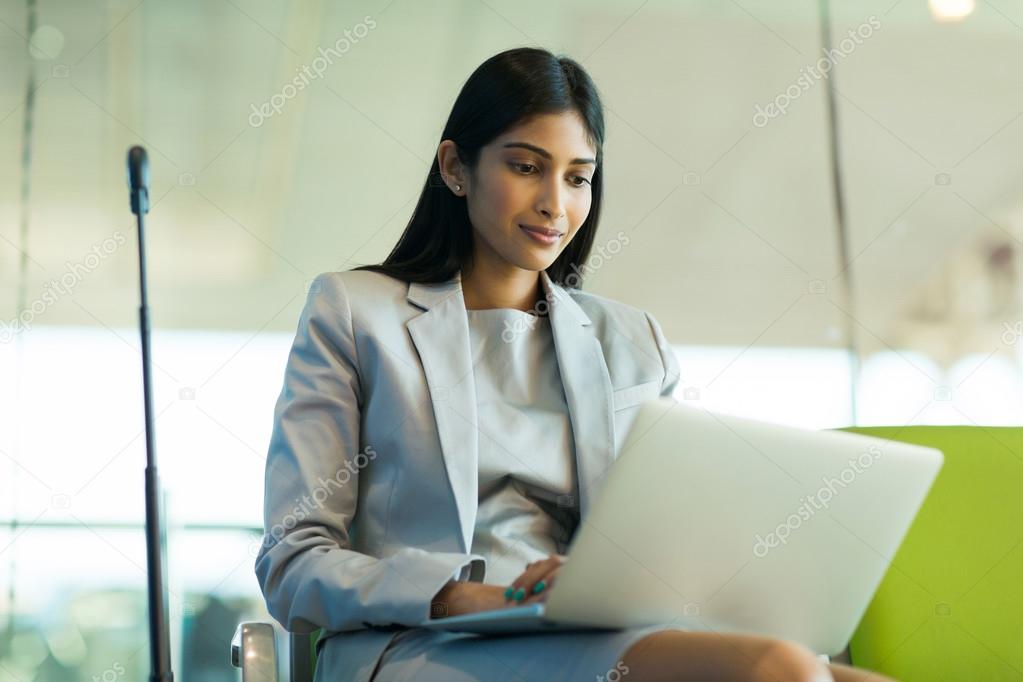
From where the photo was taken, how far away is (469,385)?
1539 millimetres

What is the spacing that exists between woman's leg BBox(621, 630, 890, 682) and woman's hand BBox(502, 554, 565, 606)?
10 centimetres

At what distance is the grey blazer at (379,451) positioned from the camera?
51.4 inches

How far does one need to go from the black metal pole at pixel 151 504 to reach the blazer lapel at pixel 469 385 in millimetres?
362

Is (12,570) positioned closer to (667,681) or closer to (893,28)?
(667,681)

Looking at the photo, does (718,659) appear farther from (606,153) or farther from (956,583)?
(606,153)

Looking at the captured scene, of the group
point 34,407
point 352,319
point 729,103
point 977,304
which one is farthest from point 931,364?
point 34,407

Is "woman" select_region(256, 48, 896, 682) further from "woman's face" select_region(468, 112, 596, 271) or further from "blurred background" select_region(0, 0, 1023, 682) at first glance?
"blurred background" select_region(0, 0, 1023, 682)

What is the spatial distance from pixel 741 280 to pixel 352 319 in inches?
88.6

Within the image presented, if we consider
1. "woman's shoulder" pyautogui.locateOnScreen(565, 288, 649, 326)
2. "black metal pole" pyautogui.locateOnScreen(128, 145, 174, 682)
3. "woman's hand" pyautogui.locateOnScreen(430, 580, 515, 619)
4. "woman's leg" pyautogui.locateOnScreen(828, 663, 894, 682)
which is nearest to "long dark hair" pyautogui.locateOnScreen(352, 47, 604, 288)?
"woman's shoulder" pyautogui.locateOnScreen(565, 288, 649, 326)

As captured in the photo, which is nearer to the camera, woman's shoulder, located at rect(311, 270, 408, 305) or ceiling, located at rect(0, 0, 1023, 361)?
woman's shoulder, located at rect(311, 270, 408, 305)

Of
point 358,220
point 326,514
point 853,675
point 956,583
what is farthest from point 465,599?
point 358,220

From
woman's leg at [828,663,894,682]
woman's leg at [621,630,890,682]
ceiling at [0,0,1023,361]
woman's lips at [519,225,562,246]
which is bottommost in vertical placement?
woman's leg at [828,663,894,682]

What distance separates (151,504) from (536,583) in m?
0.58

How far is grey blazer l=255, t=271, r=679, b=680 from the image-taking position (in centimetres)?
131
